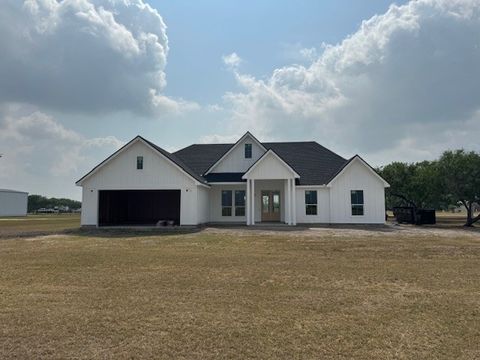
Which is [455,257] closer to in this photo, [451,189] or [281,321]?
[281,321]

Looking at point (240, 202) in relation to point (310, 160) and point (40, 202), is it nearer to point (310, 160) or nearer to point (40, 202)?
point (310, 160)

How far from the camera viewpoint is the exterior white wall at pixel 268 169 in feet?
79.3

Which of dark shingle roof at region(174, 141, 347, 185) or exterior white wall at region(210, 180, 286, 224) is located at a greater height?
dark shingle roof at region(174, 141, 347, 185)

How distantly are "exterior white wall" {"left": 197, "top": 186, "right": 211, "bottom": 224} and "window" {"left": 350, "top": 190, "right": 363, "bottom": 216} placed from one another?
31.7ft

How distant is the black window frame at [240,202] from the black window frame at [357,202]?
23.4ft

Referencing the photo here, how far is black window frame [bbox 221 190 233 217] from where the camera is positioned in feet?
87.1

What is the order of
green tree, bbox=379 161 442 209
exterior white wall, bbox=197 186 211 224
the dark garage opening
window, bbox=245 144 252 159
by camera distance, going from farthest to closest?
green tree, bbox=379 161 442 209 < the dark garage opening < window, bbox=245 144 252 159 < exterior white wall, bbox=197 186 211 224

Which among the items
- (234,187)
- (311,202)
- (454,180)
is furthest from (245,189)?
(454,180)

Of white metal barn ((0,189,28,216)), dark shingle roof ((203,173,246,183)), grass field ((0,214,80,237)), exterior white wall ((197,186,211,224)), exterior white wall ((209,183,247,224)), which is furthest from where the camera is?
white metal barn ((0,189,28,216))

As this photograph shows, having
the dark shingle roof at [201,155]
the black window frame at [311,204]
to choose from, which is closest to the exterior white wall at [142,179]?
the dark shingle roof at [201,155]

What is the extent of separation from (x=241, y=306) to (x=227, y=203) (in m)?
20.6

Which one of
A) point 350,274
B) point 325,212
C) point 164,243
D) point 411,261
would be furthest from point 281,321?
point 325,212

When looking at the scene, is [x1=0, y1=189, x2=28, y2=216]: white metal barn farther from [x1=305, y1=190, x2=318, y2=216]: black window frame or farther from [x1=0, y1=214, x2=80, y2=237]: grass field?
[x1=305, y1=190, x2=318, y2=216]: black window frame

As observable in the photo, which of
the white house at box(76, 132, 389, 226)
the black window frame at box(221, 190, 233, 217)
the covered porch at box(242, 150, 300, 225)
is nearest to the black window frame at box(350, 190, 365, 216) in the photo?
the white house at box(76, 132, 389, 226)
